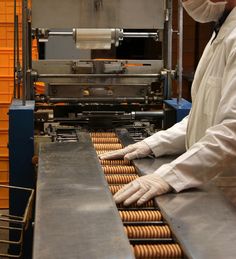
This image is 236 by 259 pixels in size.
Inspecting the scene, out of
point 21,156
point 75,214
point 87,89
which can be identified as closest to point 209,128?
point 75,214

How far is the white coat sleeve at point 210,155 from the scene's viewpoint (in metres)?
1.87

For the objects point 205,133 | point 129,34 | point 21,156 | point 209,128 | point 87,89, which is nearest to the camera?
point 209,128

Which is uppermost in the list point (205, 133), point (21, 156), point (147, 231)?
point (205, 133)

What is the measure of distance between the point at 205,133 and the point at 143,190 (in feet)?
1.45

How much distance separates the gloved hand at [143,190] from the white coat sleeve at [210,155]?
0.10 ft

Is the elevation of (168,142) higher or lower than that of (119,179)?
higher

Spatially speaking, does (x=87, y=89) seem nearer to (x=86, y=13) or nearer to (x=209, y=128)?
(x=86, y=13)

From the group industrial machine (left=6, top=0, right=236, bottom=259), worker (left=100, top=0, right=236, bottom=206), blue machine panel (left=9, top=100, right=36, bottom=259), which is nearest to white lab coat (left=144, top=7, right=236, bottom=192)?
worker (left=100, top=0, right=236, bottom=206)

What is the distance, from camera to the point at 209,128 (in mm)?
1949

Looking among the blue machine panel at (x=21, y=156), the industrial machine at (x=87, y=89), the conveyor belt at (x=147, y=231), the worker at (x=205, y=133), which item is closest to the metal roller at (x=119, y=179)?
the conveyor belt at (x=147, y=231)

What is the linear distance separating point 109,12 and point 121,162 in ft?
4.64

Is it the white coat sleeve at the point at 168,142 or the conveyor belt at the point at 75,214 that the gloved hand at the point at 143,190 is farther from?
the white coat sleeve at the point at 168,142

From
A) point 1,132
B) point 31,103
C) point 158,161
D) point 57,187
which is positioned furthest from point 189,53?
point 57,187

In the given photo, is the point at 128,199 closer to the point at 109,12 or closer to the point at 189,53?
the point at 109,12
